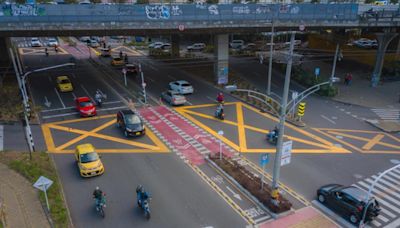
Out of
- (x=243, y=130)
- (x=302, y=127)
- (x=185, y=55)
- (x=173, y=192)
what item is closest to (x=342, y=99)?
(x=302, y=127)

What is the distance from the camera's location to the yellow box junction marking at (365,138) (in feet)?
86.1

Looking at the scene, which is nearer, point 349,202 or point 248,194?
point 349,202

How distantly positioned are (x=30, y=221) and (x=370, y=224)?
59.6ft

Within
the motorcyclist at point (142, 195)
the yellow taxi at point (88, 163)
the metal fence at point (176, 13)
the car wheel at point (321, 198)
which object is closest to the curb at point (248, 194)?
the car wheel at point (321, 198)

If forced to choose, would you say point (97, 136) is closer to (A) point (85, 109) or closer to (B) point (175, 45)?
(A) point (85, 109)

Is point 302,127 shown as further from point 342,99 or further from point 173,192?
point 173,192

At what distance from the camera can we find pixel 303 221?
1720 centimetres

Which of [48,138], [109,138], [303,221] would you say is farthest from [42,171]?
[303,221]

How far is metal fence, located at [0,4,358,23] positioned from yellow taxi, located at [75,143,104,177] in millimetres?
16007

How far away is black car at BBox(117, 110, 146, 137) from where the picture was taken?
26.9m

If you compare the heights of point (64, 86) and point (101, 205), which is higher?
point (64, 86)

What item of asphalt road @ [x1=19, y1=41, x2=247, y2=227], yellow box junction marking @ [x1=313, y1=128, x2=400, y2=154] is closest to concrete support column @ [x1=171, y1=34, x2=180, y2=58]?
asphalt road @ [x1=19, y1=41, x2=247, y2=227]

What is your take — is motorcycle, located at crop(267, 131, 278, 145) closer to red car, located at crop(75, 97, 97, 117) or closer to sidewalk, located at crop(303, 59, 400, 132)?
sidewalk, located at crop(303, 59, 400, 132)

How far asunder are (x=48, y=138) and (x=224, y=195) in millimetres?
16629
